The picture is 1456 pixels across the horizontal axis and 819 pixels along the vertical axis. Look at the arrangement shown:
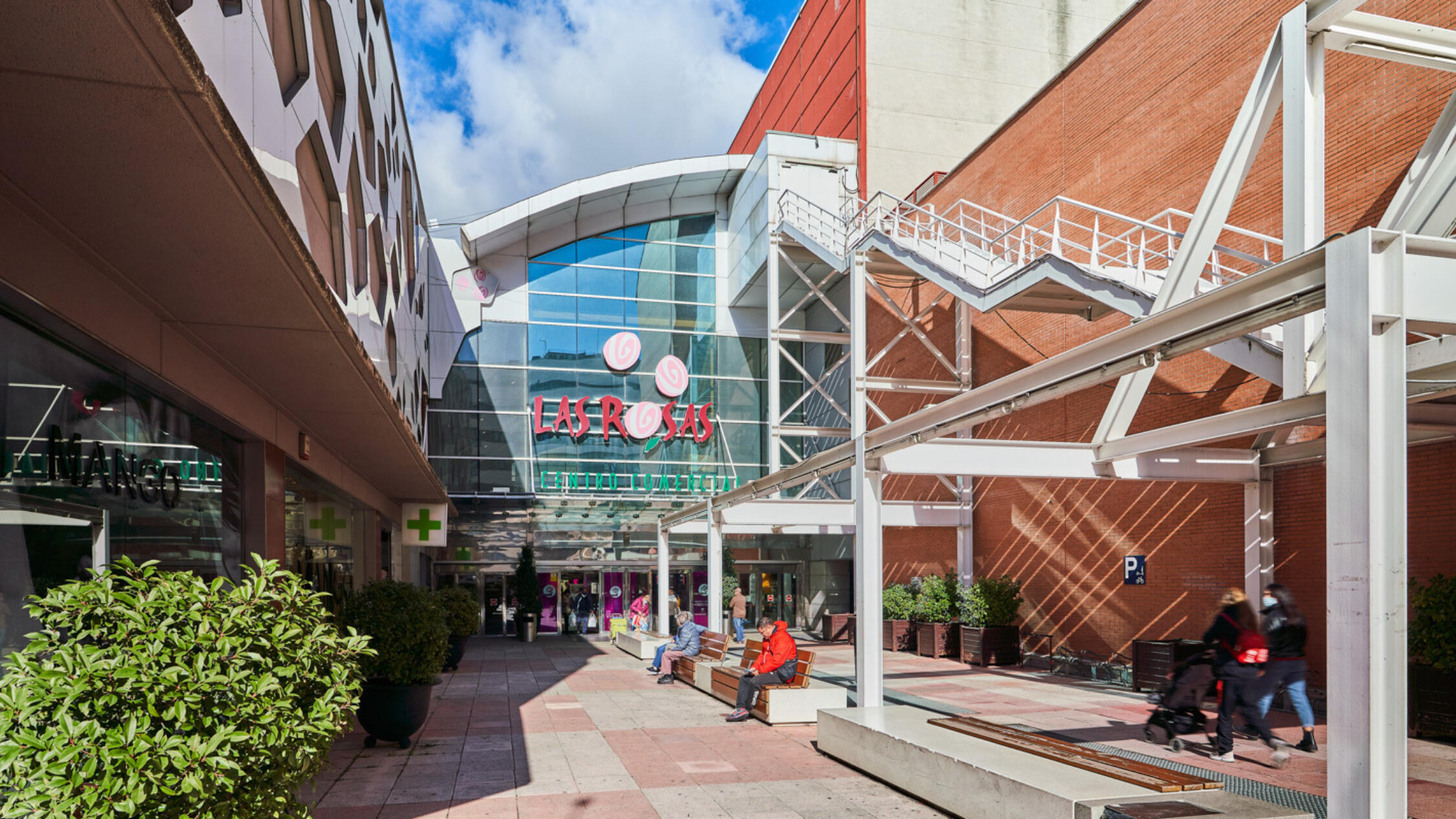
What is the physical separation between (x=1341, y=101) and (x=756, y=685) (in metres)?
10.7

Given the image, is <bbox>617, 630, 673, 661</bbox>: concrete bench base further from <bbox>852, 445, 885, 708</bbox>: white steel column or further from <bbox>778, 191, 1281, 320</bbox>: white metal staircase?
<bbox>852, 445, 885, 708</bbox>: white steel column

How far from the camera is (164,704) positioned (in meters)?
4.59

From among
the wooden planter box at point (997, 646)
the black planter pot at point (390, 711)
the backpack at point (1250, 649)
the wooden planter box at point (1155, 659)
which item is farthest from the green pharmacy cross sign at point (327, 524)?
the wooden planter box at point (997, 646)

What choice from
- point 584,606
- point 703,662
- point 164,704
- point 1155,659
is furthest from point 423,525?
point 164,704

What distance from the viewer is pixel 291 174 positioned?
24.4 ft

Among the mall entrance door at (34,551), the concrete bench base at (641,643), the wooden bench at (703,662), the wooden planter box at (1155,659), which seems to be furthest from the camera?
the concrete bench base at (641,643)

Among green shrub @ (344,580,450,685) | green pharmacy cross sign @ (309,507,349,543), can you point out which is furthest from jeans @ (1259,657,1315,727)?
green pharmacy cross sign @ (309,507,349,543)

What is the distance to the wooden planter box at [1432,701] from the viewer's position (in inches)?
428

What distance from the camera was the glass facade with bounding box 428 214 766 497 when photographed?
34312 millimetres

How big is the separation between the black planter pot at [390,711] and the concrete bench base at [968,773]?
433cm

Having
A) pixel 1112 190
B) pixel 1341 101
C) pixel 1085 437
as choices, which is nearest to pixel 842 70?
pixel 1112 190

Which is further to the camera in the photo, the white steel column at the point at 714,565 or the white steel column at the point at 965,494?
the white steel column at the point at 965,494

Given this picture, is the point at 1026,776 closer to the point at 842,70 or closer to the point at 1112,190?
the point at 1112,190

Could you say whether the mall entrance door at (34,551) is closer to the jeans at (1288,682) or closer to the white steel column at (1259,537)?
the jeans at (1288,682)
